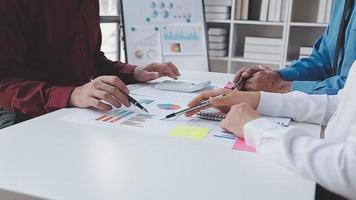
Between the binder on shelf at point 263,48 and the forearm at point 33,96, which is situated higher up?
the forearm at point 33,96

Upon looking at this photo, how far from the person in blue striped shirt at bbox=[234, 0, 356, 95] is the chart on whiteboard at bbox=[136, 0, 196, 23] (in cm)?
126

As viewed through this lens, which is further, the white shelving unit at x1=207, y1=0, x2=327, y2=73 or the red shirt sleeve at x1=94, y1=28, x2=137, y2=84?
the white shelving unit at x1=207, y1=0, x2=327, y2=73

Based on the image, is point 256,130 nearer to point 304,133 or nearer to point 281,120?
point 304,133

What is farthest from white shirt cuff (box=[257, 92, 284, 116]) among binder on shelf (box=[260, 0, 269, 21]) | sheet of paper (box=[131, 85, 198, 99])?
binder on shelf (box=[260, 0, 269, 21])

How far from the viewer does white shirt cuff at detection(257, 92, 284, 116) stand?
3.08ft

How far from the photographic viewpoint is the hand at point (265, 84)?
4.25ft

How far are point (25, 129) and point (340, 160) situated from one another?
2.10ft

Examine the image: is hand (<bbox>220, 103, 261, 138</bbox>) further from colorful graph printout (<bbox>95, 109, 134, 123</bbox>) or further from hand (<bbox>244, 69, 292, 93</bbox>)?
hand (<bbox>244, 69, 292, 93</bbox>)

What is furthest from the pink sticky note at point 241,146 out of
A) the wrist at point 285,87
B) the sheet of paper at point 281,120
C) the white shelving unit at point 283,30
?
the white shelving unit at point 283,30

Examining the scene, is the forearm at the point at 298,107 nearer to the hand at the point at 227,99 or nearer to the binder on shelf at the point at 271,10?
the hand at the point at 227,99

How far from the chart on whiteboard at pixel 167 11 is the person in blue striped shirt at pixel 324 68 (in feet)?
4.12

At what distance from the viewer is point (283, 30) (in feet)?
9.51

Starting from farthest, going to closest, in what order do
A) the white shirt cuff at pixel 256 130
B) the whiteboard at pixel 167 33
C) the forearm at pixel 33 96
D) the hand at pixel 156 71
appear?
the whiteboard at pixel 167 33, the hand at pixel 156 71, the forearm at pixel 33 96, the white shirt cuff at pixel 256 130

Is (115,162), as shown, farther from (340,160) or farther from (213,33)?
(213,33)
